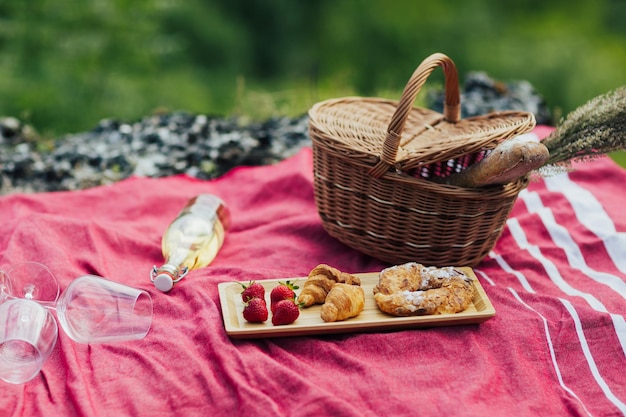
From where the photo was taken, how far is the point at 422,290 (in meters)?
2.53

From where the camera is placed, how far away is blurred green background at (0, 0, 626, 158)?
25.0ft

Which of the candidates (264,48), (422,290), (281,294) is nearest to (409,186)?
(422,290)

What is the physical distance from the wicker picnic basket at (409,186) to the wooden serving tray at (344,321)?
29 centimetres

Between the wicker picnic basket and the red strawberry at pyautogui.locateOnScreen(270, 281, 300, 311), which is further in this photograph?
the wicker picnic basket

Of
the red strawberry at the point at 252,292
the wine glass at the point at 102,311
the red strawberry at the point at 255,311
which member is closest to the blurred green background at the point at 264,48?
the red strawberry at the point at 252,292

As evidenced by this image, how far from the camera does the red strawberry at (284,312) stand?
233cm

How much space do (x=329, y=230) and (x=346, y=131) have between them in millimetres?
444

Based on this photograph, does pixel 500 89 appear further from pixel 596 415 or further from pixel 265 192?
pixel 596 415

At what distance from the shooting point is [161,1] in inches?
279

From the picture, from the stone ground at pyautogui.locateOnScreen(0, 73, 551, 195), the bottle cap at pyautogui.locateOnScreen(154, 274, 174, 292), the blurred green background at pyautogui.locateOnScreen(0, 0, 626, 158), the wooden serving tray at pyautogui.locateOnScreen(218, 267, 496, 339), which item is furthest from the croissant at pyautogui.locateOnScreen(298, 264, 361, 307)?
the blurred green background at pyautogui.locateOnScreen(0, 0, 626, 158)

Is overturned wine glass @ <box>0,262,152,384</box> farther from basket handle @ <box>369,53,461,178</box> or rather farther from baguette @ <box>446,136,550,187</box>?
baguette @ <box>446,136,550,187</box>

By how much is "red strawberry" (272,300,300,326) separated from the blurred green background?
4151 millimetres

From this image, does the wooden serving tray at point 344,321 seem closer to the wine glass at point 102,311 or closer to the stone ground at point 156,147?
the wine glass at point 102,311

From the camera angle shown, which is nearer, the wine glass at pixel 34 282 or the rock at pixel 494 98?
the wine glass at pixel 34 282
